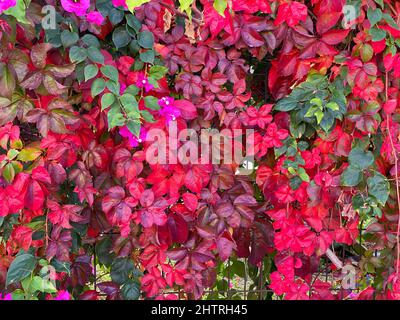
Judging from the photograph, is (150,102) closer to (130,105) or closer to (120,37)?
(130,105)

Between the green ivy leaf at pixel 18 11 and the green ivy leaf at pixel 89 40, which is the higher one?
the green ivy leaf at pixel 18 11

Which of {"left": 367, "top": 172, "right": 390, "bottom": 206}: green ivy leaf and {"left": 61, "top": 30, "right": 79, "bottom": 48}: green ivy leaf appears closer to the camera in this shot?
{"left": 61, "top": 30, "right": 79, "bottom": 48}: green ivy leaf

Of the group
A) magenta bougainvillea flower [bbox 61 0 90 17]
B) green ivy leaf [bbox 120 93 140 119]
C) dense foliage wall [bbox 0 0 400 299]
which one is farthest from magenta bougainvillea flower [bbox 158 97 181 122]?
magenta bougainvillea flower [bbox 61 0 90 17]

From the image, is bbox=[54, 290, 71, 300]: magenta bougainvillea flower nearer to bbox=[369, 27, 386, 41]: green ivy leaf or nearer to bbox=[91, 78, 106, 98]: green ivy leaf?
bbox=[91, 78, 106, 98]: green ivy leaf

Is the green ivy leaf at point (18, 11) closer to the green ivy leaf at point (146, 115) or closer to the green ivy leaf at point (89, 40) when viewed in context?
the green ivy leaf at point (89, 40)

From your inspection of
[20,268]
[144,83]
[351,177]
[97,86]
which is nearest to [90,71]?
[97,86]

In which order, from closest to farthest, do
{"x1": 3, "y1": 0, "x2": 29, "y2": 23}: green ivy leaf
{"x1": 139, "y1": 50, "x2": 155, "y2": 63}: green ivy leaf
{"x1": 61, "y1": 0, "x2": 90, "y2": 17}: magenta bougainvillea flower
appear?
{"x1": 3, "y1": 0, "x2": 29, "y2": 23}: green ivy leaf, {"x1": 61, "y1": 0, "x2": 90, "y2": 17}: magenta bougainvillea flower, {"x1": 139, "y1": 50, "x2": 155, "y2": 63}: green ivy leaf

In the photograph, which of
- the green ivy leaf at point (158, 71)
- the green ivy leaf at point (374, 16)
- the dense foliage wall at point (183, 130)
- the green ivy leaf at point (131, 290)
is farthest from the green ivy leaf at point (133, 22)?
the green ivy leaf at point (131, 290)

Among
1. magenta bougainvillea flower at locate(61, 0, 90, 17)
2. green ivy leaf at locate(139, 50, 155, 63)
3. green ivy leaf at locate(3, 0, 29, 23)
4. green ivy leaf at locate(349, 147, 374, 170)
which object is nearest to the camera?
green ivy leaf at locate(3, 0, 29, 23)

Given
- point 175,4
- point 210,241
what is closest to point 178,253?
point 210,241

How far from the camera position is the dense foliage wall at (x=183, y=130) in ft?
4.87

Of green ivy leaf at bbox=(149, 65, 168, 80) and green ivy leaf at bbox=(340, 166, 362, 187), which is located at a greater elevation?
green ivy leaf at bbox=(149, 65, 168, 80)

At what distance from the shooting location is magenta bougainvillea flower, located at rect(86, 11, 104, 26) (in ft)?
4.80
